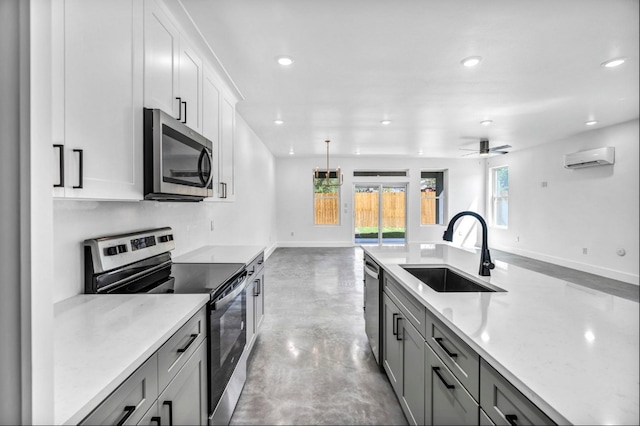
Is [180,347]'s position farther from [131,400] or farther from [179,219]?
[179,219]

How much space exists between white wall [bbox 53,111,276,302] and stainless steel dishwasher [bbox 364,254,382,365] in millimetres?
1618

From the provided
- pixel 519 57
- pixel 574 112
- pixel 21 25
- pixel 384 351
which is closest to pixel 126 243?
pixel 21 25

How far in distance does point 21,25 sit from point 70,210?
1.21 metres

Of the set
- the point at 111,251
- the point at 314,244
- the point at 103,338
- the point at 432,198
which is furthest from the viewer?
the point at 432,198

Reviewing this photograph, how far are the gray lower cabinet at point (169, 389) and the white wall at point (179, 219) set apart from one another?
640 millimetres

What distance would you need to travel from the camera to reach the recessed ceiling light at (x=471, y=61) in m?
2.78

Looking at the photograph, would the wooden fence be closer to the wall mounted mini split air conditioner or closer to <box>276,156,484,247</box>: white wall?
<box>276,156,484,247</box>: white wall

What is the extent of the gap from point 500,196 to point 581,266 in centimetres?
322

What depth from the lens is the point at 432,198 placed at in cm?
958

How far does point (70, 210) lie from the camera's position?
1.47 meters

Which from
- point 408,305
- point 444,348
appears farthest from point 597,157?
point 444,348

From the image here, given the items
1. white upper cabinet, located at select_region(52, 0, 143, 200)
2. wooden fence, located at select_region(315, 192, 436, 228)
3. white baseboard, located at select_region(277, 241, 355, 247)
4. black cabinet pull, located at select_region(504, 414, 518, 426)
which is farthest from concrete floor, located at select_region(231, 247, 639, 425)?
wooden fence, located at select_region(315, 192, 436, 228)

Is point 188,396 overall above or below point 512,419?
below

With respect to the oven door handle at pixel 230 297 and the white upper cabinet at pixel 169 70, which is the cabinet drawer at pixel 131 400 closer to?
the oven door handle at pixel 230 297
